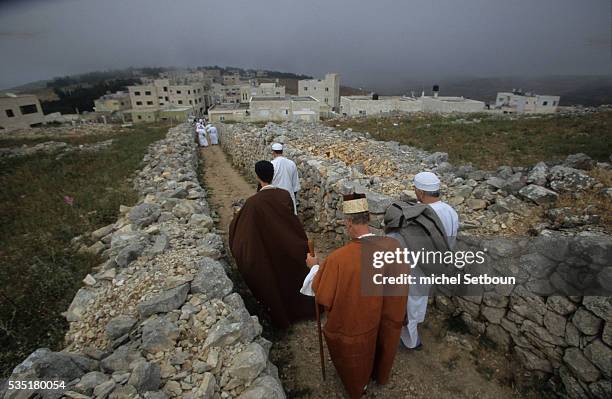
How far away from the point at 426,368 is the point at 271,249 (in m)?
2.38

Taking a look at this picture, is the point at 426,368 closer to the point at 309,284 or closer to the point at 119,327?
the point at 309,284

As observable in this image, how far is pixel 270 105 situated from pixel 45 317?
30.5 meters

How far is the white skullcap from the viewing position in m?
3.12

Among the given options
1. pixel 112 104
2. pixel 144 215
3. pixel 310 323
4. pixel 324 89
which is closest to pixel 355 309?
pixel 310 323

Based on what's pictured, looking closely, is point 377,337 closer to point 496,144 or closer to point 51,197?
point 51,197

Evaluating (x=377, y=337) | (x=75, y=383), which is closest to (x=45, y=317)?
(x=75, y=383)

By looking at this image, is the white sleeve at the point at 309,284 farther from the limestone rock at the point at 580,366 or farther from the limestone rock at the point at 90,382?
the limestone rock at the point at 580,366

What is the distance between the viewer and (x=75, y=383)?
2.22 m

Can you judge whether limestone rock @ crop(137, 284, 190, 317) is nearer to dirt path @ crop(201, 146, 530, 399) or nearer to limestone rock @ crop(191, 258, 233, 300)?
limestone rock @ crop(191, 258, 233, 300)

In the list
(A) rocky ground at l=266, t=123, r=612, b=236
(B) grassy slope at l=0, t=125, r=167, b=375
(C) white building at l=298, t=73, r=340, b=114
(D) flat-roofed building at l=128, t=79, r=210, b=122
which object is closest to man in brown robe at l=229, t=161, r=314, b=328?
(A) rocky ground at l=266, t=123, r=612, b=236

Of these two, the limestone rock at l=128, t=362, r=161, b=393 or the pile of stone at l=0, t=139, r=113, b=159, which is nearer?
the limestone rock at l=128, t=362, r=161, b=393

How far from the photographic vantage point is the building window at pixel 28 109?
37000 mm

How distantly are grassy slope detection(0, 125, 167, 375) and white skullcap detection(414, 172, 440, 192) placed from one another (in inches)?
176

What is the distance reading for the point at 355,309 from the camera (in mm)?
2559
